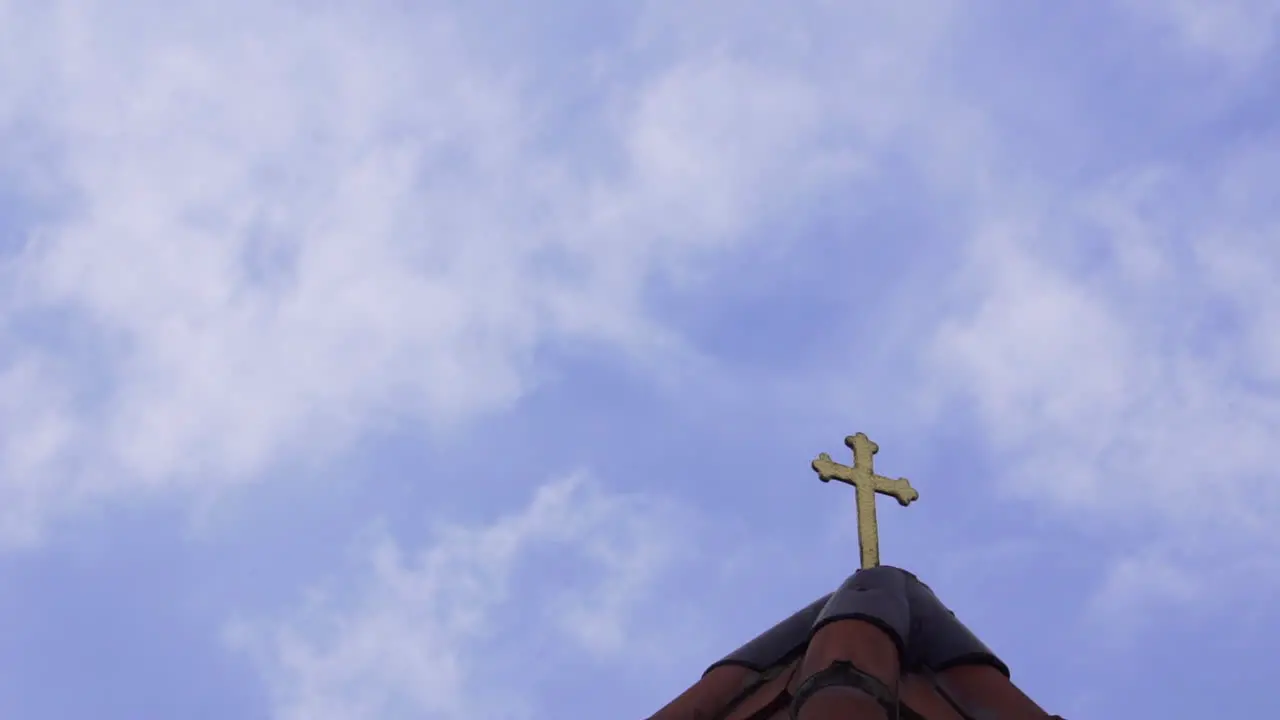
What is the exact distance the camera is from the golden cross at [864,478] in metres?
8.01

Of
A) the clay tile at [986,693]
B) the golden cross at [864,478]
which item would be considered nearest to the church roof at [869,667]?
the clay tile at [986,693]

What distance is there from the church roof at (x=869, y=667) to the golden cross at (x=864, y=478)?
1.95 metres

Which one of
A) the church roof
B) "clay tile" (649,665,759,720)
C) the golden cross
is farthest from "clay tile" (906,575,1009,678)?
the golden cross

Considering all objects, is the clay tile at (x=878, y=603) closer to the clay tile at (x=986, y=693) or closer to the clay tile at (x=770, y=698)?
the clay tile at (x=986, y=693)

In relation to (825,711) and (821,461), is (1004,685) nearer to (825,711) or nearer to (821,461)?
(825,711)

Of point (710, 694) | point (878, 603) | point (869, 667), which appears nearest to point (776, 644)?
point (710, 694)

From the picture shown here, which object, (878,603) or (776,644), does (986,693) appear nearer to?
(878,603)

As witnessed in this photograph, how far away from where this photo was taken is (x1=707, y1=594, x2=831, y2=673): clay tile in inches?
224

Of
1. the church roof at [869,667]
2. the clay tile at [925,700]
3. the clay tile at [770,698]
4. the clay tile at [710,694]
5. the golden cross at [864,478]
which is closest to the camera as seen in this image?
the church roof at [869,667]

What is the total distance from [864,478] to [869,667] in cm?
367

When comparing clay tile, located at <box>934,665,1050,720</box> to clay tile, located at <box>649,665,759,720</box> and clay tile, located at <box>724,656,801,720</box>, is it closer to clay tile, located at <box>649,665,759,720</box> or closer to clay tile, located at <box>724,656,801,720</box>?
clay tile, located at <box>724,656,801,720</box>

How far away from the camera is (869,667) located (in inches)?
179

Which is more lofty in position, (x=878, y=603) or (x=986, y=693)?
(x=878, y=603)

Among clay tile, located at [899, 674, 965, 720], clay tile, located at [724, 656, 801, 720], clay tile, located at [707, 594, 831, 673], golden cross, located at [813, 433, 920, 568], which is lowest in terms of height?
clay tile, located at [899, 674, 965, 720]
